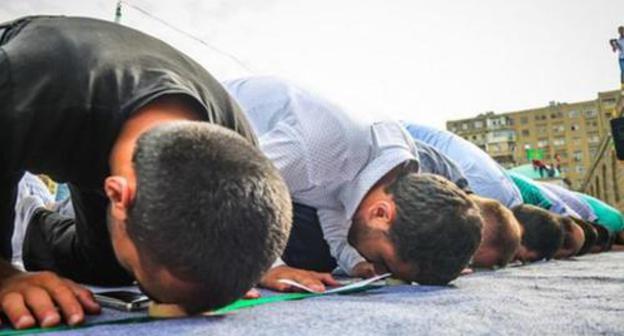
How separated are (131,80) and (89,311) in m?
0.38

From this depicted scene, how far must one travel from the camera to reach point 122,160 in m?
0.86

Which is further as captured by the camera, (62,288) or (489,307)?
(489,307)

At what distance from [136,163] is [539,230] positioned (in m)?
2.41

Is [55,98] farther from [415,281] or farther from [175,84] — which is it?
[415,281]

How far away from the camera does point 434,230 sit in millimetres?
1430

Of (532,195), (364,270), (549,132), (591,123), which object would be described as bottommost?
(549,132)

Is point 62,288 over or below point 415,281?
over

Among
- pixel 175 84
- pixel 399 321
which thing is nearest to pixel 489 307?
pixel 399 321

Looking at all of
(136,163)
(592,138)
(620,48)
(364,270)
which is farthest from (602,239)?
(592,138)

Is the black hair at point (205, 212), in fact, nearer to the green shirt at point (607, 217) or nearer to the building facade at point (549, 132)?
the green shirt at point (607, 217)

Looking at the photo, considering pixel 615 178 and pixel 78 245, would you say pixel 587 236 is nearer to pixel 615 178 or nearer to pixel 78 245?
pixel 78 245

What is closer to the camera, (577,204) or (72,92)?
(72,92)

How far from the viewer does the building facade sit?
47219 millimetres

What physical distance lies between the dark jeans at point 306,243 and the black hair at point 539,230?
1.26m
